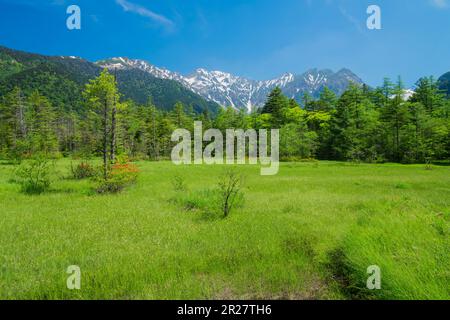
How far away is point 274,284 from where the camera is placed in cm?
511

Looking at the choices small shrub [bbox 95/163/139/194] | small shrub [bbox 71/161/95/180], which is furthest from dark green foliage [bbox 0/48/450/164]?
small shrub [bbox 71/161/95/180]

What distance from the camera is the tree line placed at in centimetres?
3990

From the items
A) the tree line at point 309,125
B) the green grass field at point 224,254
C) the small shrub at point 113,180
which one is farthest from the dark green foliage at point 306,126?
the green grass field at point 224,254

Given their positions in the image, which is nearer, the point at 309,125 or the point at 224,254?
the point at 224,254

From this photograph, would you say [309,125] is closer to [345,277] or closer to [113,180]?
[113,180]

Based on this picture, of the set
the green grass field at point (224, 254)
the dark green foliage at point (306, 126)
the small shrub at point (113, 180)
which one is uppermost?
the dark green foliage at point (306, 126)

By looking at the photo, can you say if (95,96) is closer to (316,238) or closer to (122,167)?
(122,167)

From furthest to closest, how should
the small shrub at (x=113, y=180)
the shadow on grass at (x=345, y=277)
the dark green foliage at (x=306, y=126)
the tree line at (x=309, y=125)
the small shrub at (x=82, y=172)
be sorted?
the tree line at (x=309, y=125) → the dark green foliage at (x=306, y=126) → the small shrub at (x=82, y=172) → the small shrub at (x=113, y=180) → the shadow on grass at (x=345, y=277)

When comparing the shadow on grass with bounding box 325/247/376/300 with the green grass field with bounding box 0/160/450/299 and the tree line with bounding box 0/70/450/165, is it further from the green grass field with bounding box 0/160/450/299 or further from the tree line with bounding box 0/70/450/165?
the tree line with bounding box 0/70/450/165

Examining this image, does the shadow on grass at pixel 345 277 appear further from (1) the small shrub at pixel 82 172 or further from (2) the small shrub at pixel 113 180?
(1) the small shrub at pixel 82 172

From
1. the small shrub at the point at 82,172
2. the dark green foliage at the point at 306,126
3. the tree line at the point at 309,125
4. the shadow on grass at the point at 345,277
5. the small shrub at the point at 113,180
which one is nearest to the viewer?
the shadow on grass at the point at 345,277

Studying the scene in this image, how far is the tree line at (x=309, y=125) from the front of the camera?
39.9 m

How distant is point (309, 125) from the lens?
69.5 meters

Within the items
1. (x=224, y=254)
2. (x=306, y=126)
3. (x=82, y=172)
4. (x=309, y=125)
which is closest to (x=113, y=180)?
(x=82, y=172)
